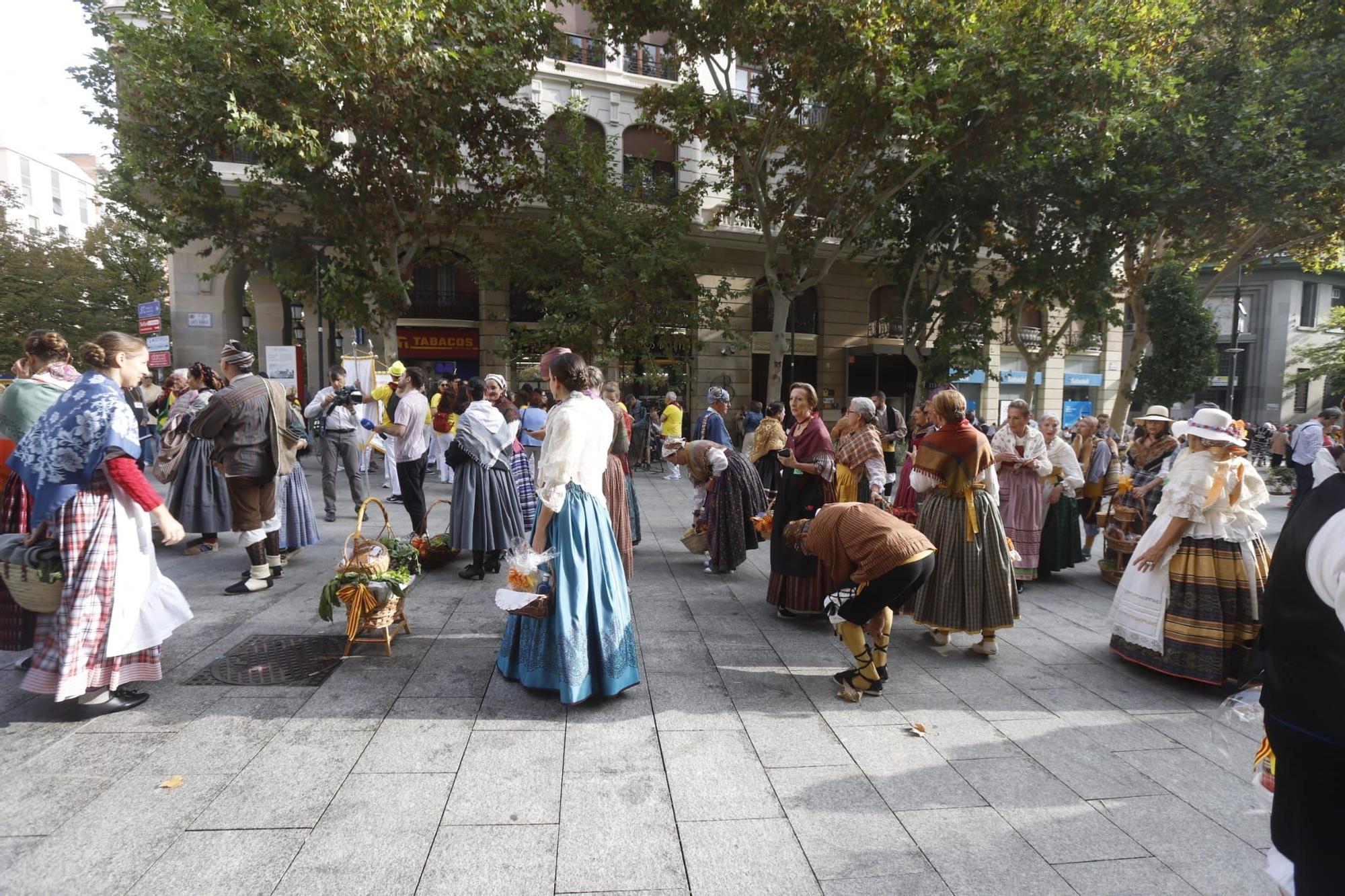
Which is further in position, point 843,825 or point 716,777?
point 716,777

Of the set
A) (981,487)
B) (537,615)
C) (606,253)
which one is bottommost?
(537,615)

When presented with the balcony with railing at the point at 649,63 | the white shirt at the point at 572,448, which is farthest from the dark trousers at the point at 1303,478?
the balcony with railing at the point at 649,63

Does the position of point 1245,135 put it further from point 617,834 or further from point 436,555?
point 617,834

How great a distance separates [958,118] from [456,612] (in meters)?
13.7

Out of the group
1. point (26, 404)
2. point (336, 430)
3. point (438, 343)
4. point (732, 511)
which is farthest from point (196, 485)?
point (438, 343)

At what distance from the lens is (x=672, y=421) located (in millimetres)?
15352

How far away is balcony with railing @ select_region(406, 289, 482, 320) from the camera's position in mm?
20172

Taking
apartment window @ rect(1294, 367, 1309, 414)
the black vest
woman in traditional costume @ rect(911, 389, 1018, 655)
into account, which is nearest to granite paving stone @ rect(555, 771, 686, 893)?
the black vest

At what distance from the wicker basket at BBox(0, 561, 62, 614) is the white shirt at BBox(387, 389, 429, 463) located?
389 cm

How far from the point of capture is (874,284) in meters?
24.2

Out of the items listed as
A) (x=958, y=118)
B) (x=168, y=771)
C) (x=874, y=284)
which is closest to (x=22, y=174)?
(x=874, y=284)

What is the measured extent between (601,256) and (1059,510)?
11556mm

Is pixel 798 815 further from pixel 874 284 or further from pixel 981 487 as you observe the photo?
pixel 874 284

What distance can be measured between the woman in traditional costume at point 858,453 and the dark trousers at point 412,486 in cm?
427
